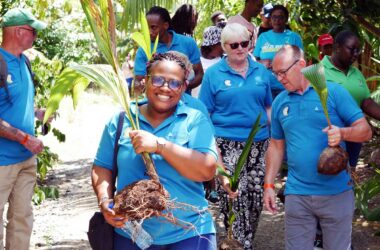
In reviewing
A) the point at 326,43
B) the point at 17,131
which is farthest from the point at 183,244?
the point at 326,43

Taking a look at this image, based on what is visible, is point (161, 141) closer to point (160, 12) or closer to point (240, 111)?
point (240, 111)

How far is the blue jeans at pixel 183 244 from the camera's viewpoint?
147 inches

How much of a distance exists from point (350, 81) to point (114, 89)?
7.36 ft

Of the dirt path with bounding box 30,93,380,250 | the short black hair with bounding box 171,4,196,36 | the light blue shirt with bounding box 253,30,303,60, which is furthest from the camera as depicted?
the light blue shirt with bounding box 253,30,303,60

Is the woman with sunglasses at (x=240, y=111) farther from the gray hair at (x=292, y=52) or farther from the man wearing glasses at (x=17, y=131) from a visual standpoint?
the man wearing glasses at (x=17, y=131)

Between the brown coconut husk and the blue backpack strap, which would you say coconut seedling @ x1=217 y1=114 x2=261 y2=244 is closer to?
the brown coconut husk

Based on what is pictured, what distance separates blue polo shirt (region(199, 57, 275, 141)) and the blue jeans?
93.0 inches

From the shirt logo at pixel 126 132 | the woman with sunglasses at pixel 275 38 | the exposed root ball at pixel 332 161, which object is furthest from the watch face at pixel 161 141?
the woman with sunglasses at pixel 275 38

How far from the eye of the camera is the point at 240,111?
6094 mm

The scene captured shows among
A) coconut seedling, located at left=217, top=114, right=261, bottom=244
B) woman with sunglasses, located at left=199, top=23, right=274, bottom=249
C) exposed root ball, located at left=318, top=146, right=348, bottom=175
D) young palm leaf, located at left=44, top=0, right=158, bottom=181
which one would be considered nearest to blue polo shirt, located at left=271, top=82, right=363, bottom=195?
exposed root ball, located at left=318, top=146, right=348, bottom=175

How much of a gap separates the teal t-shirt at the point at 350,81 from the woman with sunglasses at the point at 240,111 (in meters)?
0.78

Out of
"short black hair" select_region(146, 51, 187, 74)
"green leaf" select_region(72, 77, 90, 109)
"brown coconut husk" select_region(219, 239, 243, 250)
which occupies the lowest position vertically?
"brown coconut husk" select_region(219, 239, 243, 250)

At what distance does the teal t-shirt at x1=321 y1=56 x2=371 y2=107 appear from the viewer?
544 centimetres

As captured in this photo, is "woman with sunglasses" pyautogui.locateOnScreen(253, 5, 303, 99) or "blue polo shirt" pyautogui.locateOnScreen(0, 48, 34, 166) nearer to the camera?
"blue polo shirt" pyautogui.locateOnScreen(0, 48, 34, 166)
